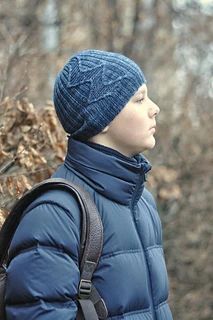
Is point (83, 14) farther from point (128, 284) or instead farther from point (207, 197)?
point (128, 284)

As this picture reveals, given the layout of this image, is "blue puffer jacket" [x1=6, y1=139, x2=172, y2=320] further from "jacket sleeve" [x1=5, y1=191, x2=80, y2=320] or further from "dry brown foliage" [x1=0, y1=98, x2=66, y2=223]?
"dry brown foliage" [x1=0, y1=98, x2=66, y2=223]

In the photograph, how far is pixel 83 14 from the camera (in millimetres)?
10250

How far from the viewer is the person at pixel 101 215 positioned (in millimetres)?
2990

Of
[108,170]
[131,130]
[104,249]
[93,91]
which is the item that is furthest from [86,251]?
[93,91]

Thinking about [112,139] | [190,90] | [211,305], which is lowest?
[211,305]

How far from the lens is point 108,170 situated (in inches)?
129

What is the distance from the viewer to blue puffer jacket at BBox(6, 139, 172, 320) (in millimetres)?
2979

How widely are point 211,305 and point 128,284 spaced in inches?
172

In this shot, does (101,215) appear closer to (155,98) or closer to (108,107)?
(108,107)

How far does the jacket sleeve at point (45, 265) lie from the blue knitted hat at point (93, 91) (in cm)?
38

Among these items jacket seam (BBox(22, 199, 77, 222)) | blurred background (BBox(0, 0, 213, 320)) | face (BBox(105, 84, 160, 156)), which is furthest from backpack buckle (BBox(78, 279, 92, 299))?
blurred background (BBox(0, 0, 213, 320))

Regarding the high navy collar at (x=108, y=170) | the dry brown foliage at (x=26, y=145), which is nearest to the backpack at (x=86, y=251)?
the high navy collar at (x=108, y=170)

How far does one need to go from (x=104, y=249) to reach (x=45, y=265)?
247 millimetres

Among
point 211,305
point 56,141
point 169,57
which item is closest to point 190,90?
point 169,57
